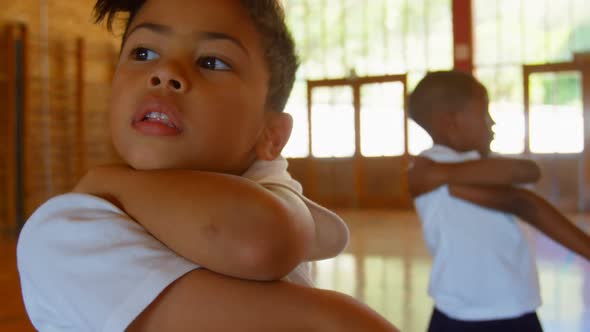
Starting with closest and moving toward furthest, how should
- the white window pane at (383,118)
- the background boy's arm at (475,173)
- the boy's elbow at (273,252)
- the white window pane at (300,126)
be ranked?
the boy's elbow at (273,252), the background boy's arm at (475,173), the white window pane at (383,118), the white window pane at (300,126)

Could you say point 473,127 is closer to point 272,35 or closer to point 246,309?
point 272,35

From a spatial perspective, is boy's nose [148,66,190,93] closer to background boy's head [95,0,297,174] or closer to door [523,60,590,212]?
background boy's head [95,0,297,174]

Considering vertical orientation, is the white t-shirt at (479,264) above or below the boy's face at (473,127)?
below

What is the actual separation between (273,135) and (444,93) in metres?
1.06

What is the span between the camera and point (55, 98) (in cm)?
681

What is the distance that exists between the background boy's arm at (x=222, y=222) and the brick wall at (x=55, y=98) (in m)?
6.49

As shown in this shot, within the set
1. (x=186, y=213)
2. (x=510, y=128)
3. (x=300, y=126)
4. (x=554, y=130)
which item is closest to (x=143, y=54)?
(x=186, y=213)

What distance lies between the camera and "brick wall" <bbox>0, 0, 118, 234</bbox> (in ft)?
20.6

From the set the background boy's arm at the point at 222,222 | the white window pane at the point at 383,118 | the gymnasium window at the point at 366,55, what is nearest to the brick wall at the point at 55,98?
the gymnasium window at the point at 366,55

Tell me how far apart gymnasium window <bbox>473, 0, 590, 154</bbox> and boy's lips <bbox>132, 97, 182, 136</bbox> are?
7.60 m

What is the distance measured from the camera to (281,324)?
1.29 ft

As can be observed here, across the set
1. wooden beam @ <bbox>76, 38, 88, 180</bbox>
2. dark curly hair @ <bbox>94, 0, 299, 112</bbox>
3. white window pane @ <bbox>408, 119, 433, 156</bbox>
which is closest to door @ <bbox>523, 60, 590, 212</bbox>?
white window pane @ <bbox>408, 119, 433, 156</bbox>

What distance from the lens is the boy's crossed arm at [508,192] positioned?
1.22 metres

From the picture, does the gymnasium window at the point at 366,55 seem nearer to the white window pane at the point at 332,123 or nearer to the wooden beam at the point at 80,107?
→ the white window pane at the point at 332,123
